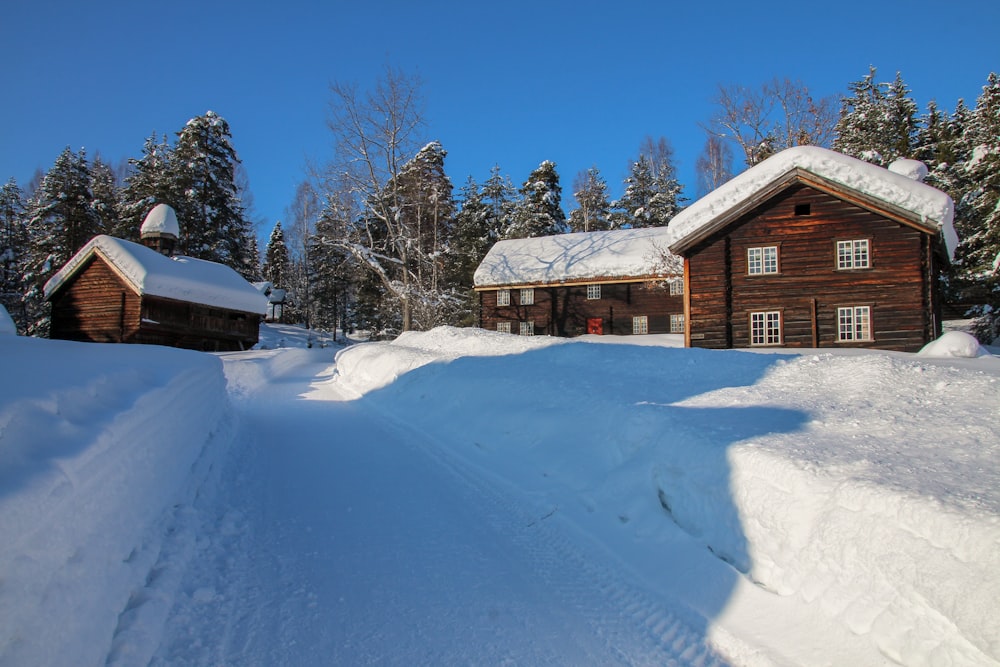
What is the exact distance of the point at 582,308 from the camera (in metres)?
35.0

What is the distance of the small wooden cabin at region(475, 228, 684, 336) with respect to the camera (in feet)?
109

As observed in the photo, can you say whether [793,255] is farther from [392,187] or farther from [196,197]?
[196,197]

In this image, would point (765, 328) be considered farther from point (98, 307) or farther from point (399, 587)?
point (98, 307)

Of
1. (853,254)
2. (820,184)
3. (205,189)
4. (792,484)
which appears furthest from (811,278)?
(205,189)

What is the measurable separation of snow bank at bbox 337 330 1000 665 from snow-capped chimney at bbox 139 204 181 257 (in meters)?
31.7

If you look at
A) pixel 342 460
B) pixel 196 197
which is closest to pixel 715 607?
pixel 342 460

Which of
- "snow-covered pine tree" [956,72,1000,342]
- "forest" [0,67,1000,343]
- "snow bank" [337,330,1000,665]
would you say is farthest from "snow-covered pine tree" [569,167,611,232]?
"snow bank" [337,330,1000,665]

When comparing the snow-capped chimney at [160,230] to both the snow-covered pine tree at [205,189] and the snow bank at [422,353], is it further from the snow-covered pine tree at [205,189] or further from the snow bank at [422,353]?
the snow bank at [422,353]

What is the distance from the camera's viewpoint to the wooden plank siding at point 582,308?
3319cm

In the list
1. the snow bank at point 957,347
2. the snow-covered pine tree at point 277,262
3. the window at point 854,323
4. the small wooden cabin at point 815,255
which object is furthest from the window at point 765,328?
the snow-covered pine tree at point 277,262

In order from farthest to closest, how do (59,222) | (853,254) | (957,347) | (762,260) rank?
1. (59,222)
2. (762,260)
3. (853,254)
4. (957,347)

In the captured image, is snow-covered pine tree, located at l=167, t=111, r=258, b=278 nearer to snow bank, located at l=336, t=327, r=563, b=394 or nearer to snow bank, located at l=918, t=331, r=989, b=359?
snow bank, located at l=336, t=327, r=563, b=394

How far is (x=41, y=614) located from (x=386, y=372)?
14465mm

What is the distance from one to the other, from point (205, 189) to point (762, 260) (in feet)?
129
